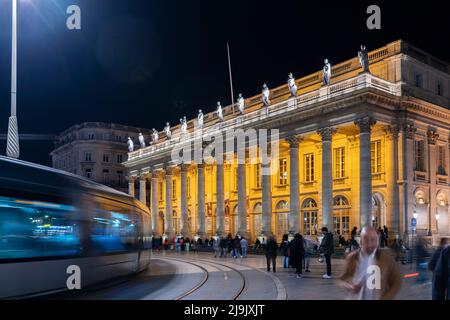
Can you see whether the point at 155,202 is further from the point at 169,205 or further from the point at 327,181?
the point at 327,181

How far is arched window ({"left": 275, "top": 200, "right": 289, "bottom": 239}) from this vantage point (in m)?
46.2

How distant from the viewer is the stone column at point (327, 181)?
116 ft

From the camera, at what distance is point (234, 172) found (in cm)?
5253

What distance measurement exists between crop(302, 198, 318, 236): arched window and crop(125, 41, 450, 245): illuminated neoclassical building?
0.08 metres

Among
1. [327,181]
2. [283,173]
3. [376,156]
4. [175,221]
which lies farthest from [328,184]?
[175,221]

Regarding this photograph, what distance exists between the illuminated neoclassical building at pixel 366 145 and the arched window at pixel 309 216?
0.08 m

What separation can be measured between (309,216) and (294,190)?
548cm

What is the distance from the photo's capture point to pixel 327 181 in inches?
1411

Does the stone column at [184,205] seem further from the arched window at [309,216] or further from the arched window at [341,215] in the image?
the arched window at [341,215]

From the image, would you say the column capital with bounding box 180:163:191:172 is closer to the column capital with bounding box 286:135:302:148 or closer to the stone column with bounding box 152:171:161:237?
the stone column with bounding box 152:171:161:237

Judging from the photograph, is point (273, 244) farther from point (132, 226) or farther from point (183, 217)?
point (183, 217)

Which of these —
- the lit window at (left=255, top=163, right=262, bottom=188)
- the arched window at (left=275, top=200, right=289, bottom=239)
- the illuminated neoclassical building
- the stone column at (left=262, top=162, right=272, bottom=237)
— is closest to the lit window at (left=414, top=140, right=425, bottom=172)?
the illuminated neoclassical building

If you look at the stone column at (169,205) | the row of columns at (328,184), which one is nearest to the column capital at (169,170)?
the stone column at (169,205)
